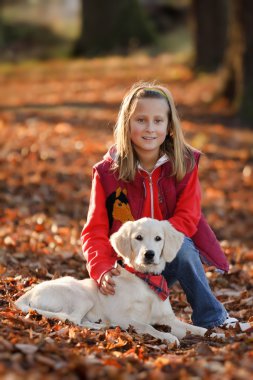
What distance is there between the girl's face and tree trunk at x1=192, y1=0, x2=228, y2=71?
14929 mm

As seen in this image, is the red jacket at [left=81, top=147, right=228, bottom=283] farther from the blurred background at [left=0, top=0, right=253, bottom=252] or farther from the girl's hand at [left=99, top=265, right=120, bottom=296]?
the blurred background at [left=0, top=0, right=253, bottom=252]

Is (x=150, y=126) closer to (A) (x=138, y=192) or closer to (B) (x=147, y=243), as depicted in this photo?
(A) (x=138, y=192)

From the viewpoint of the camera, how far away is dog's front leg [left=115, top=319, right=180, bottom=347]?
4.81 m

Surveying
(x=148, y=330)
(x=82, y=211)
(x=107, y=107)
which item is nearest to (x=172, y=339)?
(x=148, y=330)

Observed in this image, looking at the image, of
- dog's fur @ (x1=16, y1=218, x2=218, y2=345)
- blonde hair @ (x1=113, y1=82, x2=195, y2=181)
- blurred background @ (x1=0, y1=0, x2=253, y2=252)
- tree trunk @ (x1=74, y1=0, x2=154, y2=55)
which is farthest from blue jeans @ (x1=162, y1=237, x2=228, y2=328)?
tree trunk @ (x1=74, y1=0, x2=154, y2=55)

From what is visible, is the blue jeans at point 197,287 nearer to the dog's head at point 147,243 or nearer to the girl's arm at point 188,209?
the girl's arm at point 188,209

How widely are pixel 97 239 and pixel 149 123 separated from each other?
0.91 m

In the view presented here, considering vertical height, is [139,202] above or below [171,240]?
above

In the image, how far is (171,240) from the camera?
4906 millimetres

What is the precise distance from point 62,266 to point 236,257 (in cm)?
Result: 194

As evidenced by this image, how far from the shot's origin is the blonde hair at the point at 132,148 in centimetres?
530

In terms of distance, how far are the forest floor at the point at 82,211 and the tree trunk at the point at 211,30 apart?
28.8 inches

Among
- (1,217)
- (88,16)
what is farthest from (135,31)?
(1,217)

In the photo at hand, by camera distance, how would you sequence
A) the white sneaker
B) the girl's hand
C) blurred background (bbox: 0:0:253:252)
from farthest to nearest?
blurred background (bbox: 0:0:253:252) → the white sneaker → the girl's hand
